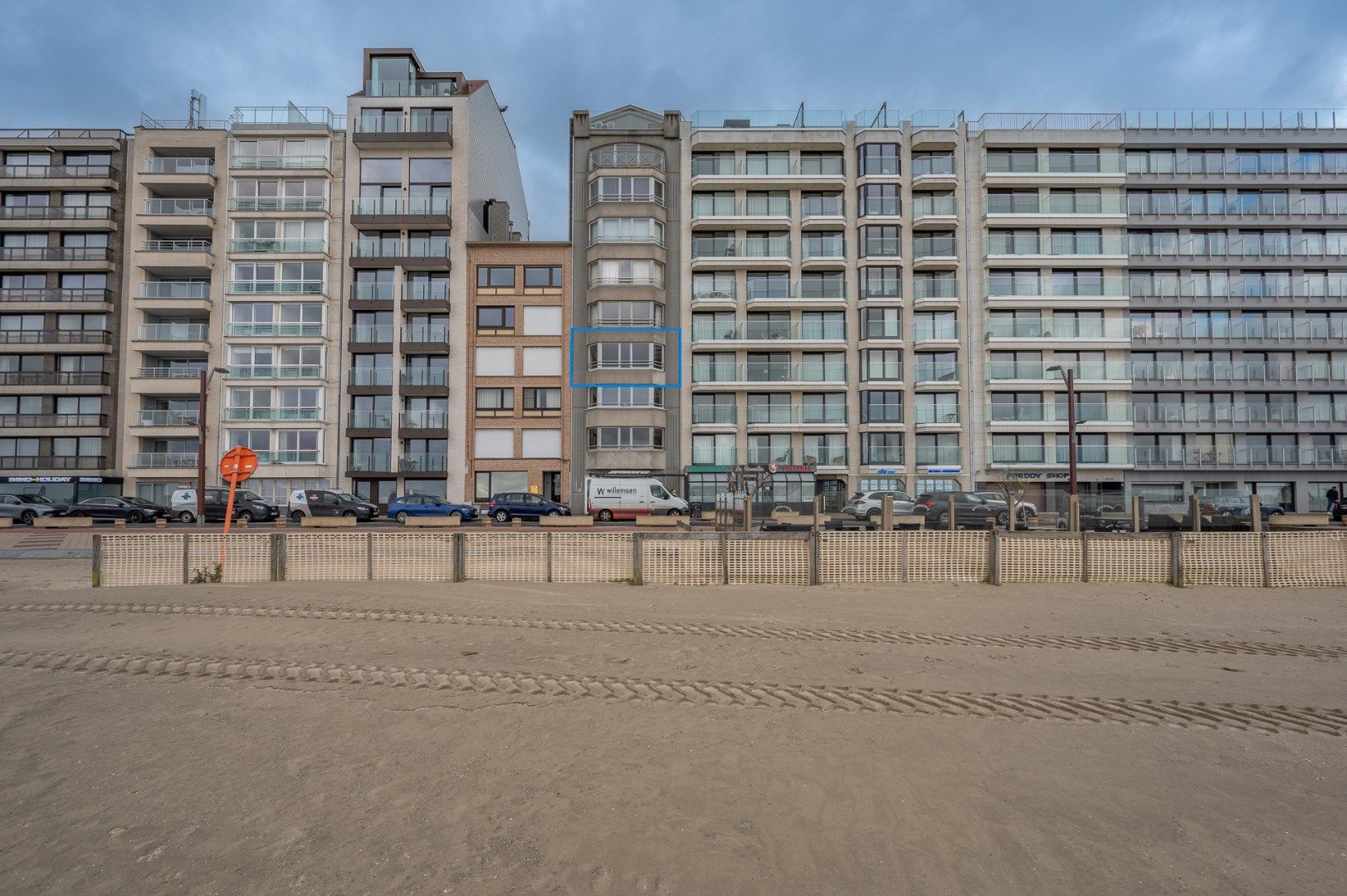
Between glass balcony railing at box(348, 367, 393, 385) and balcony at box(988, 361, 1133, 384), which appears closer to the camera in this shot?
balcony at box(988, 361, 1133, 384)

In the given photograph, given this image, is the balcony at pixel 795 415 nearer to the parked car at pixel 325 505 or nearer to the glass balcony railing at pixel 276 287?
the parked car at pixel 325 505

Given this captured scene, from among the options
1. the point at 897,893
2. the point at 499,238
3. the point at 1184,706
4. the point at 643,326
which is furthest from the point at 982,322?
the point at 897,893

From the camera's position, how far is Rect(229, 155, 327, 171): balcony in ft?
143

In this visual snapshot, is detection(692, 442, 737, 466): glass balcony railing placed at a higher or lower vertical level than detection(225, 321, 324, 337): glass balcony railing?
lower

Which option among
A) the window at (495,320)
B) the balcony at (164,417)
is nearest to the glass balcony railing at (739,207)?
the window at (495,320)

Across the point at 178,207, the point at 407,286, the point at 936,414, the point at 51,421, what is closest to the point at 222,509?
the point at 407,286

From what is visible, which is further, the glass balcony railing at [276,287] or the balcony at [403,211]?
the glass balcony railing at [276,287]

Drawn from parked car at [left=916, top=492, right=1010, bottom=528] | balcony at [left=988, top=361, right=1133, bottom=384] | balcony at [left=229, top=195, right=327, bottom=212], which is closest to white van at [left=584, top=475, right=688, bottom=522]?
parked car at [left=916, top=492, right=1010, bottom=528]

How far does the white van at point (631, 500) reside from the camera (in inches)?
1351

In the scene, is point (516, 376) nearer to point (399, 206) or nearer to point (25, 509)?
point (399, 206)

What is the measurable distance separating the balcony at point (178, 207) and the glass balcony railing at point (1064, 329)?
159 ft

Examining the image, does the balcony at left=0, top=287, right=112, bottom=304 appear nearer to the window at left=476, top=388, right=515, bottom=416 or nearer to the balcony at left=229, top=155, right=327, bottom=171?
the balcony at left=229, top=155, right=327, bottom=171

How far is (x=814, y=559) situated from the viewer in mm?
12500

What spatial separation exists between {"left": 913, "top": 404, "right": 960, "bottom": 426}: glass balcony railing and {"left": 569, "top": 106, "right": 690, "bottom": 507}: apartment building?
14.3 metres
